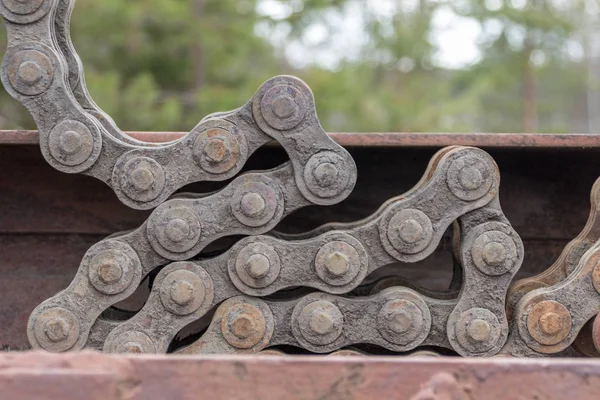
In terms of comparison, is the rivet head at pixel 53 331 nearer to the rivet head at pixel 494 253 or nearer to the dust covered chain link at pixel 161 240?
the dust covered chain link at pixel 161 240

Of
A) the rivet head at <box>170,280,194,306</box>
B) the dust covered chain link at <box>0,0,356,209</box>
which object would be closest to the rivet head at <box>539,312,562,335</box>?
the dust covered chain link at <box>0,0,356,209</box>

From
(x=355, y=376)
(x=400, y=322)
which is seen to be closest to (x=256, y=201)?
(x=400, y=322)

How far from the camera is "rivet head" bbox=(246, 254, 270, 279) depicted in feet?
7.41

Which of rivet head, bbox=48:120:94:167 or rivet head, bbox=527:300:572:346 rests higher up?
rivet head, bbox=48:120:94:167

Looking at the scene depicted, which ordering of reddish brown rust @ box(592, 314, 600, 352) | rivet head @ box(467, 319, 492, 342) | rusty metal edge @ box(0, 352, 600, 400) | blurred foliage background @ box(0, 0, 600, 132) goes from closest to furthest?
rusty metal edge @ box(0, 352, 600, 400), reddish brown rust @ box(592, 314, 600, 352), rivet head @ box(467, 319, 492, 342), blurred foliage background @ box(0, 0, 600, 132)

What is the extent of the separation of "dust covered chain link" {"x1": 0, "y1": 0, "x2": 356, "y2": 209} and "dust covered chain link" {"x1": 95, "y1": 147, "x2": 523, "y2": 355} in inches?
7.8

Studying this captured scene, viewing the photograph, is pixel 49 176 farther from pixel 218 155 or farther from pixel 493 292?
pixel 493 292

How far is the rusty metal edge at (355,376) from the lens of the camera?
57.4 inches

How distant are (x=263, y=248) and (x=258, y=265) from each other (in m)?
0.06

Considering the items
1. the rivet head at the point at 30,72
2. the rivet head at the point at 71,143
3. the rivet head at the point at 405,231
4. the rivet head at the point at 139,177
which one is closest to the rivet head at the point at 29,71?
the rivet head at the point at 30,72

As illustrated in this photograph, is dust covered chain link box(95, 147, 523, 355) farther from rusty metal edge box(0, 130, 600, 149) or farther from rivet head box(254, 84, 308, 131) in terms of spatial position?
rivet head box(254, 84, 308, 131)

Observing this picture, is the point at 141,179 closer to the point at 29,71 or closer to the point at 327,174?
the point at 29,71

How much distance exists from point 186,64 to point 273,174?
10794mm

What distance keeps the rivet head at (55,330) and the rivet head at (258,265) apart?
58 centimetres
